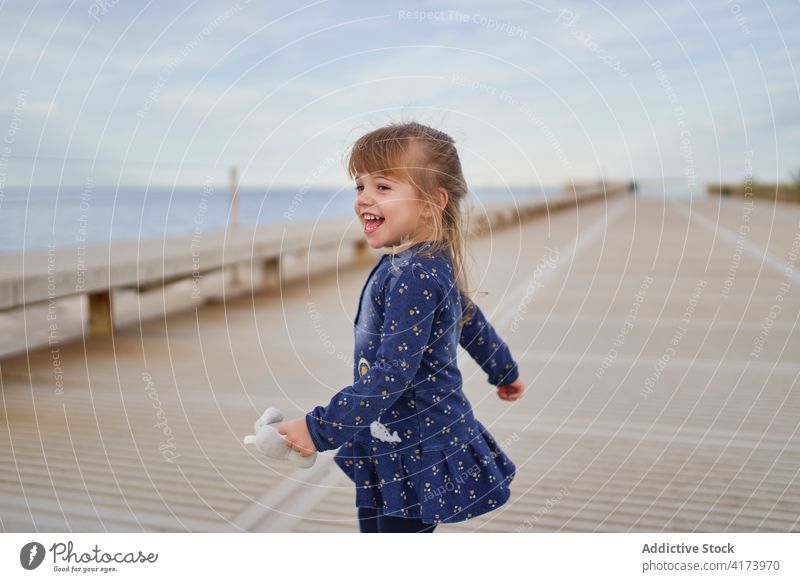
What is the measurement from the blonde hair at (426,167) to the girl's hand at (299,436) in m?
0.39

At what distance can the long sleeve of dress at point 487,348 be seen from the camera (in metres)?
1.88

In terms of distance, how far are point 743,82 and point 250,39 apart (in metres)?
1.63

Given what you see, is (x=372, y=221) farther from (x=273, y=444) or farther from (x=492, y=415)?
(x=492, y=415)

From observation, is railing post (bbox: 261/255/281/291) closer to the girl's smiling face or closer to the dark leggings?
the dark leggings

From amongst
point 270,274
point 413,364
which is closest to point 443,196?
point 413,364

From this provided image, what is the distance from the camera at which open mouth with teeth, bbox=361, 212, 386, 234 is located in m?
1.70

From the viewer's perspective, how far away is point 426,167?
5.50 ft

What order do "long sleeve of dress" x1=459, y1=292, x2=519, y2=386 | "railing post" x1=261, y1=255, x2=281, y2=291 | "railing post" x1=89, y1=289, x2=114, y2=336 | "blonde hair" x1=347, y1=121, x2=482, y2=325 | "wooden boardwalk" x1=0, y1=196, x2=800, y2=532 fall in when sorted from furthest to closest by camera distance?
"railing post" x1=261, y1=255, x2=281, y2=291
"railing post" x1=89, y1=289, x2=114, y2=336
"wooden boardwalk" x1=0, y1=196, x2=800, y2=532
"long sleeve of dress" x1=459, y1=292, x2=519, y2=386
"blonde hair" x1=347, y1=121, x2=482, y2=325

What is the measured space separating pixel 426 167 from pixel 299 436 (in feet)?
1.84

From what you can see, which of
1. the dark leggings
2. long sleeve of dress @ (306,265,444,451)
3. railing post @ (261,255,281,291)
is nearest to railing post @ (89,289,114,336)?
railing post @ (261,255,281,291)

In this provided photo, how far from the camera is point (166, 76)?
281 centimetres

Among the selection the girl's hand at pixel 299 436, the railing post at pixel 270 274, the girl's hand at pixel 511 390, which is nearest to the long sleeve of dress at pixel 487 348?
the girl's hand at pixel 511 390

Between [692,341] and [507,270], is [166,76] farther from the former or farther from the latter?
[507,270]

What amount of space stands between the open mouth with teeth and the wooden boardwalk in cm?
98
